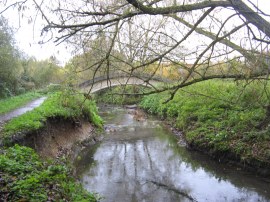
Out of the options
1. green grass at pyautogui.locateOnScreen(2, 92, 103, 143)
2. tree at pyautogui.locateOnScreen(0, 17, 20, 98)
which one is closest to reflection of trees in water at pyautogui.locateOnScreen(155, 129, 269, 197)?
green grass at pyautogui.locateOnScreen(2, 92, 103, 143)

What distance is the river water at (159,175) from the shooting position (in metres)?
7.86

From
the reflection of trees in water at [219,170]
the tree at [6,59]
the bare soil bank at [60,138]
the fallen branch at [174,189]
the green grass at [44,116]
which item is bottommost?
the fallen branch at [174,189]

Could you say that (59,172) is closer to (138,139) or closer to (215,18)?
(215,18)

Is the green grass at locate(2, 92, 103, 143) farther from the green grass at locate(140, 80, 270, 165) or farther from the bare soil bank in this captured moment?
the green grass at locate(140, 80, 270, 165)

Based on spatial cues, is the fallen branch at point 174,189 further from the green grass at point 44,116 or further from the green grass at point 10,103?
the green grass at point 10,103

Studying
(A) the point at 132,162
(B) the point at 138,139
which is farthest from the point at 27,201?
(B) the point at 138,139

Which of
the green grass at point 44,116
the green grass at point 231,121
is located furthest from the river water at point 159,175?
the green grass at point 44,116

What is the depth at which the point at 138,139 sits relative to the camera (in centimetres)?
1461

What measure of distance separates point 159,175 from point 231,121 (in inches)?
154

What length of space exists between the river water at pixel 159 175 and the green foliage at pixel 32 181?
6.37 ft

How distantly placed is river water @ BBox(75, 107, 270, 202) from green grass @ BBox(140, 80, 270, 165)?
0.61 m

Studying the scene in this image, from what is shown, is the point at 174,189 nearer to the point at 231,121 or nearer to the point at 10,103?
the point at 231,121

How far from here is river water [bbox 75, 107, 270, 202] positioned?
25.8ft

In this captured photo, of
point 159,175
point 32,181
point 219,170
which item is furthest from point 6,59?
point 32,181
